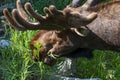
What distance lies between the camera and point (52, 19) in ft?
13.4

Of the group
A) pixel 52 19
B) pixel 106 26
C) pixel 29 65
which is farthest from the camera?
pixel 29 65

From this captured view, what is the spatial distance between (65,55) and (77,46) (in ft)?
0.69

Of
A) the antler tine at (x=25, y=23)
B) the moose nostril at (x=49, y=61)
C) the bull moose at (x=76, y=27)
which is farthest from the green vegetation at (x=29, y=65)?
the antler tine at (x=25, y=23)

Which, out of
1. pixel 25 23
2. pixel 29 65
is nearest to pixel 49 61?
pixel 29 65

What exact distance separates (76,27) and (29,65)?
1.20 metres

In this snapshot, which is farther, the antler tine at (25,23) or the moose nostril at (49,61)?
the moose nostril at (49,61)

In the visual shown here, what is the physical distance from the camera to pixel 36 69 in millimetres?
5262

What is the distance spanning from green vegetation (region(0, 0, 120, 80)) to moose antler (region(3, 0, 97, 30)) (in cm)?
87

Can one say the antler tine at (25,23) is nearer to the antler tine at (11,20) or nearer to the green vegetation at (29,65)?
the antler tine at (11,20)

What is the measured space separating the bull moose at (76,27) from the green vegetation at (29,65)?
665mm

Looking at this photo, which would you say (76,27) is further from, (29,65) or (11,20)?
(29,65)

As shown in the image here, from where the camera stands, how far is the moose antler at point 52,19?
3965 mm

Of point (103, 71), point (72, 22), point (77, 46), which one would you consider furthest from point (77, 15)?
point (103, 71)

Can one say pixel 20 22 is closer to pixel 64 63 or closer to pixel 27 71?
pixel 27 71
